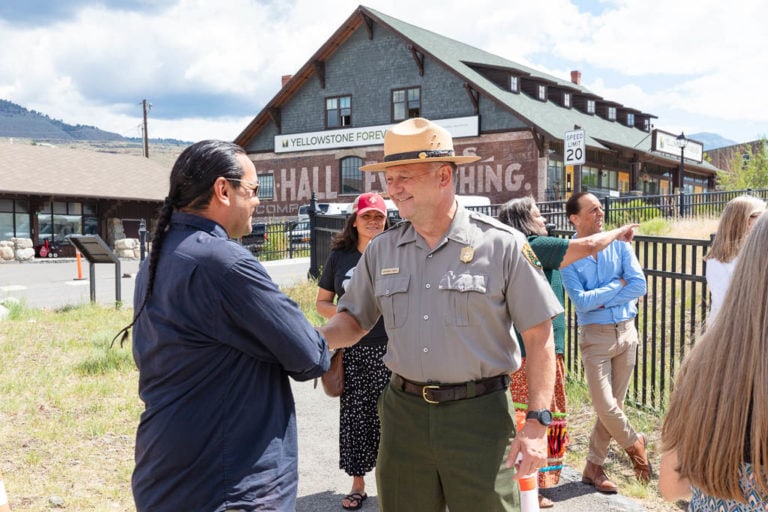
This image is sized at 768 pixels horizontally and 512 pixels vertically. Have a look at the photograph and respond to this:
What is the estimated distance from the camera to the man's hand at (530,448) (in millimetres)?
2715

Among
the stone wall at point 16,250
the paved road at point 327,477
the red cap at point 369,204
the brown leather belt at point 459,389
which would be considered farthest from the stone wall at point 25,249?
the brown leather belt at point 459,389

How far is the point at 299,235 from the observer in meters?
26.2

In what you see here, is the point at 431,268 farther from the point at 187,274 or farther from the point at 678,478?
the point at 678,478

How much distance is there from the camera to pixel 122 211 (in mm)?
36750

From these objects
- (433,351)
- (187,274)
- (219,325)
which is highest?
(187,274)

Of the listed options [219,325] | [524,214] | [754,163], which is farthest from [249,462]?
[754,163]

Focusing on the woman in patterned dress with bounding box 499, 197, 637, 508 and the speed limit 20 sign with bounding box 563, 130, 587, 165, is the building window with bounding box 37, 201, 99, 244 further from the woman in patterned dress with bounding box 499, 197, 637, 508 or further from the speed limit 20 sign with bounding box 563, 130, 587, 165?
the woman in patterned dress with bounding box 499, 197, 637, 508

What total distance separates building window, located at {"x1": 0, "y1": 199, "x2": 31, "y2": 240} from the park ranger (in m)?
33.5

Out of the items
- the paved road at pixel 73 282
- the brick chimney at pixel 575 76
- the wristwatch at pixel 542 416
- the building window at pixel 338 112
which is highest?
the brick chimney at pixel 575 76

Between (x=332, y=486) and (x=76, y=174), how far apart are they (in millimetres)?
35594

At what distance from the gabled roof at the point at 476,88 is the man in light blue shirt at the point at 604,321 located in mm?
24897

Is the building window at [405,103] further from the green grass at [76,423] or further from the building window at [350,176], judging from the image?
the green grass at [76,423]

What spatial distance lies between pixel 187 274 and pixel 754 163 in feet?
159

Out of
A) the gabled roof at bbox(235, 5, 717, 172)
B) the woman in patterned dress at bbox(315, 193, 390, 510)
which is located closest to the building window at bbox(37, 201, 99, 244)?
the gabled roof at bbox(235, 5, 717, 172)
